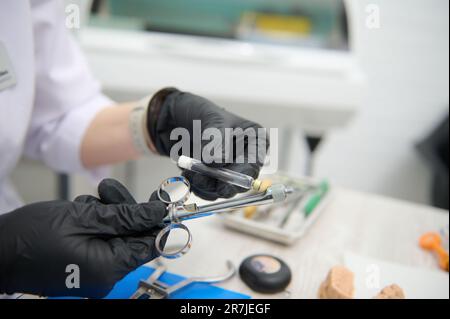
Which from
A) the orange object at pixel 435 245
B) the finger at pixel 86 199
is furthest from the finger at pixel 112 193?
the orange object at pixel 435 245

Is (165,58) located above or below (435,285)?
above

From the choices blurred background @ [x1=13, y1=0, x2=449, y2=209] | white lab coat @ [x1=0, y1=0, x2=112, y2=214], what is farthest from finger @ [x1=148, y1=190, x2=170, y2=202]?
white lab coat @ [x1=0, y1=0, x2=112, y2=214]

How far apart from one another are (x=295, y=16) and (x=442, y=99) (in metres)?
0.98

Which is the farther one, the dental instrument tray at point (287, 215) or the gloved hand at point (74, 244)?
the dental instrument tray at point (287, 215)

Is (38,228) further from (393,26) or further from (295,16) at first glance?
(295,16)

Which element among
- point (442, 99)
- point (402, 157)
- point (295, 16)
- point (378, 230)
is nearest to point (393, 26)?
point (442, 99)

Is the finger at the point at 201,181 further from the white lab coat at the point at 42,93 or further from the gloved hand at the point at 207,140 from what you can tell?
the white lab coat at the point at 42,93

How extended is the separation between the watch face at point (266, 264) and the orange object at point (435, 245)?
28 centimetres

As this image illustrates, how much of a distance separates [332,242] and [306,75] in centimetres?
53

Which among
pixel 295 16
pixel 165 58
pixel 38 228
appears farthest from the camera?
pixel 295 16

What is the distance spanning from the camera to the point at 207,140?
521 mm

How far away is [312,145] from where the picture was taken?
120 cm

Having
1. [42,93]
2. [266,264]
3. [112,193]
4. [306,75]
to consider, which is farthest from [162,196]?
[306,75]

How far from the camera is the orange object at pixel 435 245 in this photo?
26.1 inches
